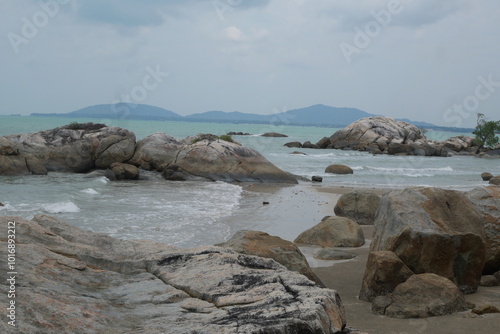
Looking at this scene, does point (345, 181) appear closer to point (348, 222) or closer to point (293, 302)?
point (348, 222)

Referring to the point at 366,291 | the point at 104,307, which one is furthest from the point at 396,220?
the point at 104,307

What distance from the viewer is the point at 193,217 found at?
14.5m

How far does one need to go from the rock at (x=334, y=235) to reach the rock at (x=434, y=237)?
128 inches

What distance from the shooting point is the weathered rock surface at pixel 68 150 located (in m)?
25.6

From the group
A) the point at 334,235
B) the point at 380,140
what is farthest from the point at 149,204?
the point at 380,140

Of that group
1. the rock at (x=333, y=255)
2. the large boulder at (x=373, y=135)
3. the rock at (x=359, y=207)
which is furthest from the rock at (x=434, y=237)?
the large boulder at (x=373, y=135)

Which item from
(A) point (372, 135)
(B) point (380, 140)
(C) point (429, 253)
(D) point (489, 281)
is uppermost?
(A) point (372, 135)

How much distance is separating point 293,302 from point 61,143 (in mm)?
26299

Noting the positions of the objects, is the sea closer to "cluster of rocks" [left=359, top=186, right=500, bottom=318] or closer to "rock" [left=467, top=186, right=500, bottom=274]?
"cluster of rocks" [left=359, top=186, right=500, bottom=318]

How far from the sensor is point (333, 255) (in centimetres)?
959

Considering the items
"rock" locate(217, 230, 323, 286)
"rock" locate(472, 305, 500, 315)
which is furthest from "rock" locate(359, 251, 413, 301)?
"rock" locate(472, 305, 500, 315)

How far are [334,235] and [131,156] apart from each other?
731 inches
